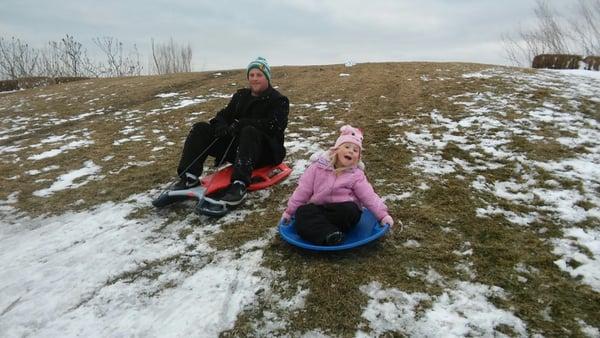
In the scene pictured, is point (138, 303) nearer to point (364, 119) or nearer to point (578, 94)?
point (364, 119)

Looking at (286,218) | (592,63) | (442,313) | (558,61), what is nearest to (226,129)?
(286,218)

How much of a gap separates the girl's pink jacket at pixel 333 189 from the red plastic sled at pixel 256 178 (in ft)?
3.08

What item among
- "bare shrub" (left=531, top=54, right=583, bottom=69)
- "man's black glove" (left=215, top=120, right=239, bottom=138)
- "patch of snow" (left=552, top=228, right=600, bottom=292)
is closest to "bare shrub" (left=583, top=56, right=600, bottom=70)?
"bare shrub" (left=531, top=54, right=583, bottom=69)

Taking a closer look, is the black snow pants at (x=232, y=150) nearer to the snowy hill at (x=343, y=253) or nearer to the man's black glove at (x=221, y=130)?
the man's black glove at (x=221, y=130)

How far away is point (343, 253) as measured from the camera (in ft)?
9.80

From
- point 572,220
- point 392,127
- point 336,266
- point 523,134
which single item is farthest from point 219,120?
point 523,134

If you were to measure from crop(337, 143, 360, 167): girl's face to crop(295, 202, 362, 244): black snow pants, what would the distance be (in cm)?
31

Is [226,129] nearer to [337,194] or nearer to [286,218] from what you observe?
[286,218]

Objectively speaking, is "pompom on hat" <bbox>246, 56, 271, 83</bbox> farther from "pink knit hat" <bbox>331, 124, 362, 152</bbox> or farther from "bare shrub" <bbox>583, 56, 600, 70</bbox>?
"bare shrub" <bbox>583, 56, 600, 70</bbox>

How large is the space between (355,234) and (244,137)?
141 cm

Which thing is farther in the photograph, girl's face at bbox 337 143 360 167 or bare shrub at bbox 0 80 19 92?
bare shrub at bbox 0 80 19 92

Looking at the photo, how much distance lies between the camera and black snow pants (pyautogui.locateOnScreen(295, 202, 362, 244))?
115 inches

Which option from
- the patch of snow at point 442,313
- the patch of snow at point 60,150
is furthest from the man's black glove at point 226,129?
the patch of snow at point 60,150

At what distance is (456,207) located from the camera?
3.61m
